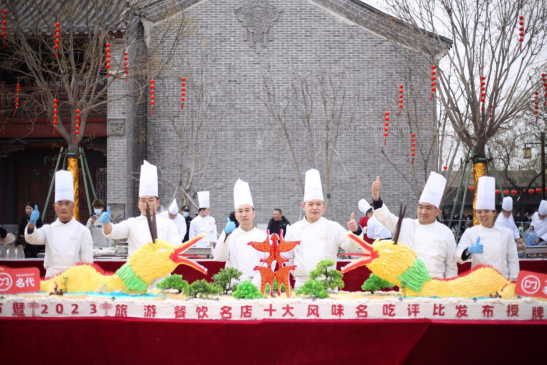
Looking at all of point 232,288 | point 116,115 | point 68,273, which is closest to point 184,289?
point 232,288

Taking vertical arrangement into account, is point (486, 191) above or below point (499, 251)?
above

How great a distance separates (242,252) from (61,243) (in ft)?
5.41

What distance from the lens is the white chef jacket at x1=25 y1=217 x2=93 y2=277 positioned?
17.8 ft

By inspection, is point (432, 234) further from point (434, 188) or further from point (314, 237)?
point (314, 237)

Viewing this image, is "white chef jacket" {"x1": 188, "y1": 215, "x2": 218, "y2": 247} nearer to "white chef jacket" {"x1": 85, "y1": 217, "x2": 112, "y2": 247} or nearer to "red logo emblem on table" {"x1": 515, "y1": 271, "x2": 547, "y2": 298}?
"white chef jacket" {"x1": 85, "y1": 217, "x2": 112, "y2": 247}

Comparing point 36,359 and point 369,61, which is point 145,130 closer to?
point 369,61

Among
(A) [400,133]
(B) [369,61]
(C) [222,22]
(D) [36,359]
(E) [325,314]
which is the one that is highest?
(C) [222,22]

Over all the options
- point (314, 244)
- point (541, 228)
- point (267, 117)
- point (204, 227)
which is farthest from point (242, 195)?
point (267, 117)

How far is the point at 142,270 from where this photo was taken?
4293mm

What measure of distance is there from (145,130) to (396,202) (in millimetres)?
6861

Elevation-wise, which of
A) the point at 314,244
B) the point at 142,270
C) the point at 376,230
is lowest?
the point at 376,230

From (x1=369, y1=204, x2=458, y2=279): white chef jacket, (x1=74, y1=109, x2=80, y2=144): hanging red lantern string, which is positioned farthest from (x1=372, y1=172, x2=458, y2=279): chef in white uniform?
(x1=74, y1=109, x2=80, y2=144): hanging red lantern string

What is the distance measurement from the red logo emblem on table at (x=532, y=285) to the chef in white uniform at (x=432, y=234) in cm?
116

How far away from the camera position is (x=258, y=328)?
375 cm
